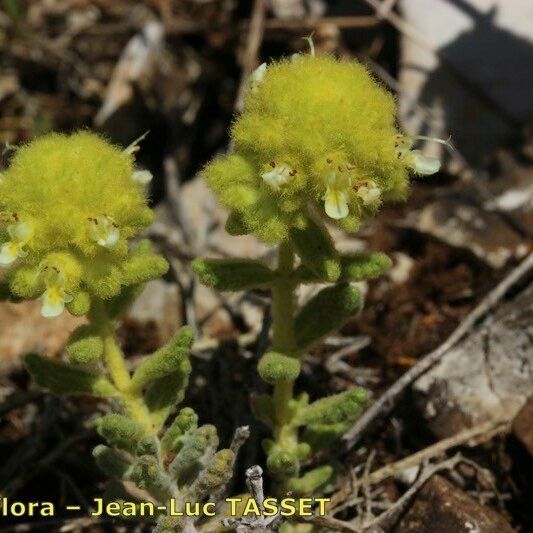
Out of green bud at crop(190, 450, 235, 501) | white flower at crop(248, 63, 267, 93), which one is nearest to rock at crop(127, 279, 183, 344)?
green bud at crop(190, 450, 235, 501)

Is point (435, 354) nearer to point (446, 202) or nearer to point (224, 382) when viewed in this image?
point (224, 382)

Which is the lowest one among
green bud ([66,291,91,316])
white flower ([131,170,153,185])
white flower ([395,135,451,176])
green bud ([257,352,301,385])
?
green bud ([257,352,301,385])

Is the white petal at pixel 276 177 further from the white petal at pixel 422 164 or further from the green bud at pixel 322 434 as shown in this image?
the green bud at pixel 322 434

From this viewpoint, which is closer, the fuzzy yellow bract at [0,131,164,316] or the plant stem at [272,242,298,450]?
the fuzzy yellow bract at [0,131,164,316]

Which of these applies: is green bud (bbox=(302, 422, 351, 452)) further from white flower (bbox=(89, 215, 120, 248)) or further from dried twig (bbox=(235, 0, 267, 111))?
dried twig (bbox=(235, 0, 267, 111))

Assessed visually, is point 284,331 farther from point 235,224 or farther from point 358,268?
point 235,224
